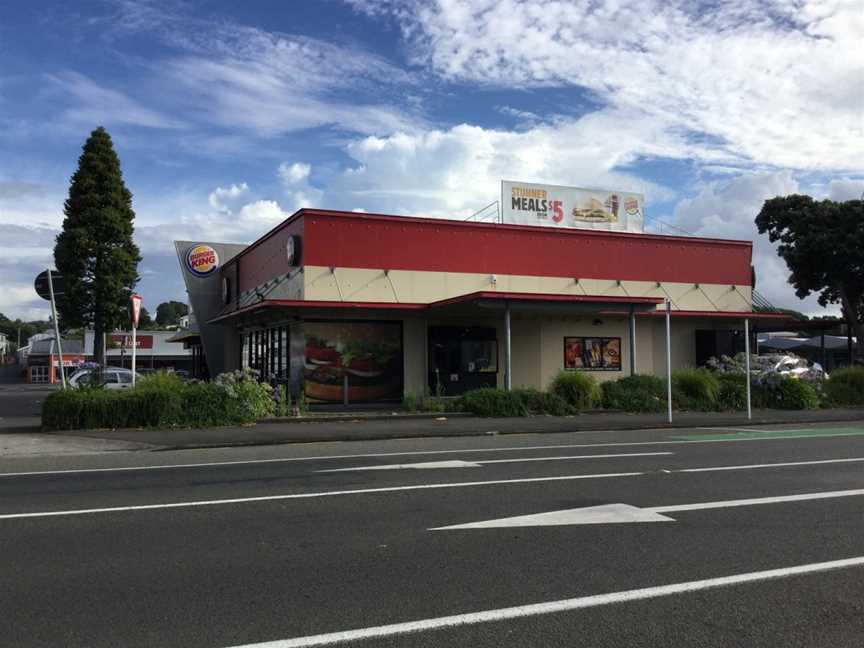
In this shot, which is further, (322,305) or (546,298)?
(322,305)

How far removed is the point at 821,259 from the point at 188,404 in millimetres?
36261

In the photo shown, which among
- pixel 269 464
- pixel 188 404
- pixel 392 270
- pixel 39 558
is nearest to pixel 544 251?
pixel 392 270

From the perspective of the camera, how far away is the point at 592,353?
2708 cm

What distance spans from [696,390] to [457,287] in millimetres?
7917

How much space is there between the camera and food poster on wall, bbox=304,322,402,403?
2341 cm

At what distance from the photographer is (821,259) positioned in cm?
4216

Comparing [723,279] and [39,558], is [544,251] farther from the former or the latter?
[39,558]

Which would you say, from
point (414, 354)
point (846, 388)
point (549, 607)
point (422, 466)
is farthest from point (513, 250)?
point (549, 607)

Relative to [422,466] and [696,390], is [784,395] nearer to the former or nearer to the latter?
[696,390]

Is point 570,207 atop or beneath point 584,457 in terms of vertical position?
atop

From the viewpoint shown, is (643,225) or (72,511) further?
(643,225)

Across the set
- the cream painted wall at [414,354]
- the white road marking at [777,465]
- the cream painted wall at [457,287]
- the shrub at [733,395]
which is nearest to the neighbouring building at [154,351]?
the cream painted wall at [457,287]

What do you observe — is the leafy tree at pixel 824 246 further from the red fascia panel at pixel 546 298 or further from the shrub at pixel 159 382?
the shrub at pixel 159 382

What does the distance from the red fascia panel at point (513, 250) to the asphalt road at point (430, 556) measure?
530 inches
